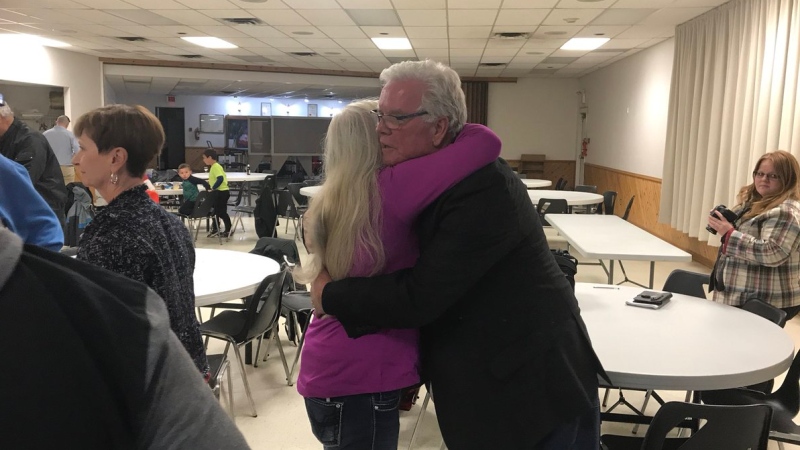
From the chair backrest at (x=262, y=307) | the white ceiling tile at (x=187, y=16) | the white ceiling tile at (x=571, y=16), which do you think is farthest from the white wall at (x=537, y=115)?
the chair backrest at (x=262, y=307)

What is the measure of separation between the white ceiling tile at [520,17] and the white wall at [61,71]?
658 cm

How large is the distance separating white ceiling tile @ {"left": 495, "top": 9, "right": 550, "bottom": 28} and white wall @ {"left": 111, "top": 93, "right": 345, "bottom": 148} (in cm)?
1153

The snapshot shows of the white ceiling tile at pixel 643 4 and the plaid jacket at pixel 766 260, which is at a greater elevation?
the white ceiling tile at pixel 643 4

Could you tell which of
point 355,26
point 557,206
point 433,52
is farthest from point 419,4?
point 433,52

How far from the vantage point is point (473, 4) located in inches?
257

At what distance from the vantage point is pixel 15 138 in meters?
4.54

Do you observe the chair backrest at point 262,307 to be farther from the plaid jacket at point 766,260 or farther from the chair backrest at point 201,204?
the chair backrest at point 201,204

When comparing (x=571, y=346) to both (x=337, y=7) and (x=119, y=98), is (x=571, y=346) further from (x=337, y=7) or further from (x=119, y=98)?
(x=119, y=98)

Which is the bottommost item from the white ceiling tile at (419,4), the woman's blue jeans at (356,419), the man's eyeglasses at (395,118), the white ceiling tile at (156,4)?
the woman's blue jeans at (356,419)

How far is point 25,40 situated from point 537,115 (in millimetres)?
10400

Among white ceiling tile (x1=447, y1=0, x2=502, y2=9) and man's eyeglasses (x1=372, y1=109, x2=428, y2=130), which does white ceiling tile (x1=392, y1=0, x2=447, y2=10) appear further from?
man's eyeglasses (x1=372, y1=109, x2=428, y2=130)

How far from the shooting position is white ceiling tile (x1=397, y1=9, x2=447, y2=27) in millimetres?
7008

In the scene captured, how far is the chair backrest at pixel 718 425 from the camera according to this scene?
1.62m

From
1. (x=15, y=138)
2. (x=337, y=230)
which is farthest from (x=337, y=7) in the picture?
(x=337, y=230)
